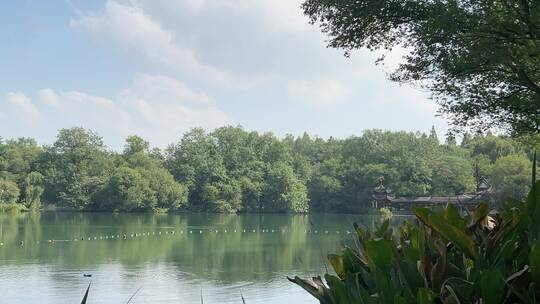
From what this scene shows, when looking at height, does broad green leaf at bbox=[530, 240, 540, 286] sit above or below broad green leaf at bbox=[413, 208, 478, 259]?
below

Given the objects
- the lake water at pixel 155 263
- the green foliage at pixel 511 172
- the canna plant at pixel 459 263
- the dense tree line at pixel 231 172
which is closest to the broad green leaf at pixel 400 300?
the canna plant at pixel 459 263

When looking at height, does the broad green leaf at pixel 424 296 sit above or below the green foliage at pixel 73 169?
below

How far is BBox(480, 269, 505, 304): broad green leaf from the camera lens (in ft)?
3.26

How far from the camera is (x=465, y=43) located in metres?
6.76

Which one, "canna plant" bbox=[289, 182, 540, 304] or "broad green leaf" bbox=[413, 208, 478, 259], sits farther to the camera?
"broad green leaf" bbox=[413, 208, 478, 259]

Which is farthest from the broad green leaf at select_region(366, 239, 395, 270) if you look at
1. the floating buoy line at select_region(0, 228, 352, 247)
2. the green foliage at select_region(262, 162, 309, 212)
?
the green foliage at select_region(262, 162, 309, 212)

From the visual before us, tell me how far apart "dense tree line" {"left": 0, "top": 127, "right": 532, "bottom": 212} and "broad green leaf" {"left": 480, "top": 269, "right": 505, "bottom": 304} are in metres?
48.3

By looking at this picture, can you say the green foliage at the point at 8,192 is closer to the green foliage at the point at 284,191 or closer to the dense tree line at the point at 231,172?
the dense tree line at the point at 231,172

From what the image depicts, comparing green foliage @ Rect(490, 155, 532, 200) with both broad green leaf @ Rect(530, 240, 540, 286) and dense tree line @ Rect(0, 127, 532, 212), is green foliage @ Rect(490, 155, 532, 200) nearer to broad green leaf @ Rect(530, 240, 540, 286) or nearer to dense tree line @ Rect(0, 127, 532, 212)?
dense tree line @ Rect(0, 127, 532, 212)

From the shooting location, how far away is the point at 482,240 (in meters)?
1.19

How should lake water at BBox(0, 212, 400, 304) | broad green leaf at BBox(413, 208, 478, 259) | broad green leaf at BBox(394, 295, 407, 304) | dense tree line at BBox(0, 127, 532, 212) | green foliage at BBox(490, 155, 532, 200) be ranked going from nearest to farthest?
broad green leaf at BBox(394, 295, 407, 304) → broad green leaf at BBox(413, 208, 478, 259) → lake water at BBox(0, 212, 400, 304) → green foliage at BBox(490, 155, 532, 200) → dense tree line at BBox(0, 127, 532, 212)

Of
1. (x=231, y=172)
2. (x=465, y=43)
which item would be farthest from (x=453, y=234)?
(x=231, y=172)

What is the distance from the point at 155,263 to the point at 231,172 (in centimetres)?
3889

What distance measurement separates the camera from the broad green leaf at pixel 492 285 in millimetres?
992
